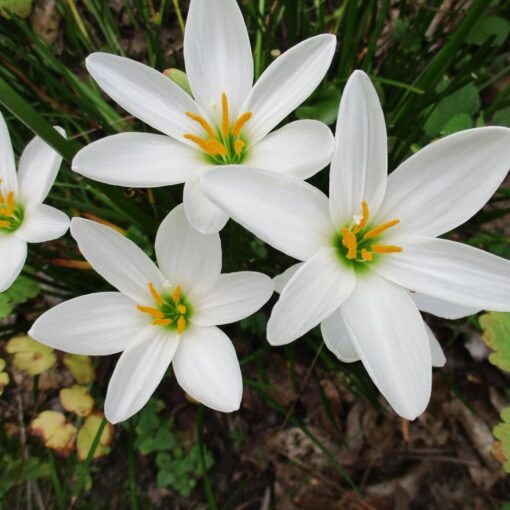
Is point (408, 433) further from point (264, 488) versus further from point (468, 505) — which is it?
point (264, 488)

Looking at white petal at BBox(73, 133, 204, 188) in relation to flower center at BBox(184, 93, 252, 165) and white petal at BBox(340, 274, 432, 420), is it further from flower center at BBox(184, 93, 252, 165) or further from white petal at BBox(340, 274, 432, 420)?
white petal at BBox(340, 274, 432, 420)

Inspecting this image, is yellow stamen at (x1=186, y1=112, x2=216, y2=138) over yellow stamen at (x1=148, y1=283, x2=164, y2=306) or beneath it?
over

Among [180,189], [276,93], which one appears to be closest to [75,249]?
[180,189]

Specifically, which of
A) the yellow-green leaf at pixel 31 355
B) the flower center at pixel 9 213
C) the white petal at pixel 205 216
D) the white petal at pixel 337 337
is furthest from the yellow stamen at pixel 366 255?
the yellow-green leaf at pixel 31 355

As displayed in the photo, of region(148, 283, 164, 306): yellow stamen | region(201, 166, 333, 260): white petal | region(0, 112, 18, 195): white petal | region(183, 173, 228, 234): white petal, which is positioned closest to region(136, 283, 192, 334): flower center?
region(148, 283, 164, 306): yellow stamen

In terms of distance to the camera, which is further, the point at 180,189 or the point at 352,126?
the point at 180,189

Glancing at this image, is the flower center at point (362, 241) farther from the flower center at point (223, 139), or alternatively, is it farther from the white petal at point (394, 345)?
the flower center at point (223, 139)

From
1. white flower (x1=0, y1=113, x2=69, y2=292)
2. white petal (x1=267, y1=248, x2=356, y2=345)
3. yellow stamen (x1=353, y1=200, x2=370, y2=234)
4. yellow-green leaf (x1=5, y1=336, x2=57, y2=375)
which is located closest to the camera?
white petal (x1=267, y1=248, x2=356, y2=345)
